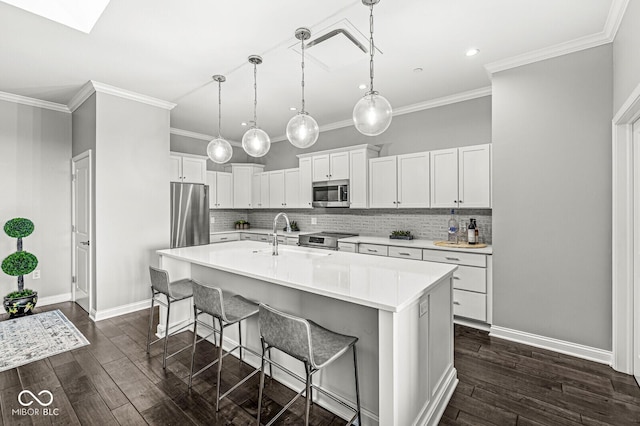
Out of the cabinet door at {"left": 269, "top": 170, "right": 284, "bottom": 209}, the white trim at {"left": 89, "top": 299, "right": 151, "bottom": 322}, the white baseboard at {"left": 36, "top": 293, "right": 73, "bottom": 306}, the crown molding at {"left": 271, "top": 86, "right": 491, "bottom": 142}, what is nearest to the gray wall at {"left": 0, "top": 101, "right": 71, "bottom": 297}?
the white baseboard at {"left": 36, "top": 293, "right": 73, "bottom": 306}

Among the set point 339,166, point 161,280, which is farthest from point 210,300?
point 339,166

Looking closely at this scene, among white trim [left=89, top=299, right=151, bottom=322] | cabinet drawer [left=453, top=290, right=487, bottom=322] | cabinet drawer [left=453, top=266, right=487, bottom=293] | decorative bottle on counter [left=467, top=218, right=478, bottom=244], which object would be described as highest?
decorative bottle on counter [left=467, top=218, right=478, bottom=244]

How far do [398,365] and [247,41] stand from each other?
2727 mm

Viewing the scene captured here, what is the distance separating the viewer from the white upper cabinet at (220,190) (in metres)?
5.78

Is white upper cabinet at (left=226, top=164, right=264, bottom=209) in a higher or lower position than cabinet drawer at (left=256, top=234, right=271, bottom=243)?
higher

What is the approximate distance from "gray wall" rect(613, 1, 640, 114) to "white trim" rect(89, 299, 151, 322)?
525cm

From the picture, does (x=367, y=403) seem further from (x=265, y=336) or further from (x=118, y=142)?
(x=118, y=142)

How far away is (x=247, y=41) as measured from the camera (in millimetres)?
2656

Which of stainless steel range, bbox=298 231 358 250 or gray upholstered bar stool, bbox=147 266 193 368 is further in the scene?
stainless steel range, bbox=298 231 358 250

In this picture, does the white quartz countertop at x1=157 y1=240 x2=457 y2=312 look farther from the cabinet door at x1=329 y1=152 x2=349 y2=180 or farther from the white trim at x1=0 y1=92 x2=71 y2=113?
the white trim at x1=0 y1=92 x2=71 y2=113

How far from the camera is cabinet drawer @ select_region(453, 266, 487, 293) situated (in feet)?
10.8

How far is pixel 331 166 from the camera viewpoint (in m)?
4.97

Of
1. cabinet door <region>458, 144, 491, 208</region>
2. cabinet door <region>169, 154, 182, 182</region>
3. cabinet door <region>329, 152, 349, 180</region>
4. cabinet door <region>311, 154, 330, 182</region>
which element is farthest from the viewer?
cabinet door <region>311, 154, 330, 182</region>

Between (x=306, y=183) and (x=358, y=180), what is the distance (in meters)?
1.09
